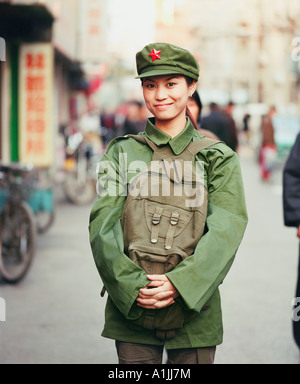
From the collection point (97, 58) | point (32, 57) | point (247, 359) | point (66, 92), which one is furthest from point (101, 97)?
point (247, 359)

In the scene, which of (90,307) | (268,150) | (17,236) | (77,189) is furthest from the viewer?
(268,150)

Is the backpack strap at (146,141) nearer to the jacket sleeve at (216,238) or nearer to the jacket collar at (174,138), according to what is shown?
the jacket collar at (174,138)

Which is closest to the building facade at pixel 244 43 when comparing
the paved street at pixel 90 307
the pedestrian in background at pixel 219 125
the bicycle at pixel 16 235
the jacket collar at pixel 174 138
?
the pedestrian in background at pixel 219 125

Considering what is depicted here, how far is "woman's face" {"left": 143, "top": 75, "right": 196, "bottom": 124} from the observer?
116 inches

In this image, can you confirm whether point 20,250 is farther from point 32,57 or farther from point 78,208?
point 32,57

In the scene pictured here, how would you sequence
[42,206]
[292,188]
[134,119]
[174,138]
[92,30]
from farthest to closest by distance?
[92,30], [134,119], [42,206], [292,188], [174,138]

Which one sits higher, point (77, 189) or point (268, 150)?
point (268, 150)

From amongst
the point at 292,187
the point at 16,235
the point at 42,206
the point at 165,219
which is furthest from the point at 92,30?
the point at 165,219

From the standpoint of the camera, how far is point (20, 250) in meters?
7.23

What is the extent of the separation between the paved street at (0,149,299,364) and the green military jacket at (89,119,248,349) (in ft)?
6.76

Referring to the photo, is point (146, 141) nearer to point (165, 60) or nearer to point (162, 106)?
point (162, 106)

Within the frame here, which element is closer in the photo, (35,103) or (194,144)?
(194,144)

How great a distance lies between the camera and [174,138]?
2961 millimetres

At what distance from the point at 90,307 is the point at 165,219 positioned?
3.65 m
